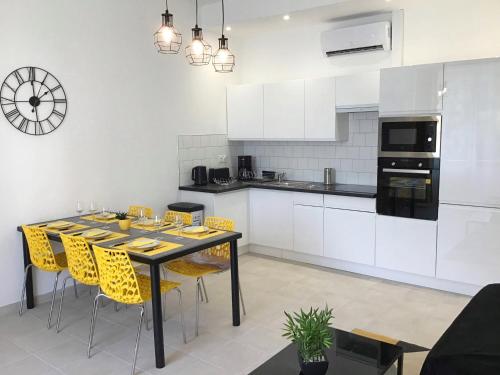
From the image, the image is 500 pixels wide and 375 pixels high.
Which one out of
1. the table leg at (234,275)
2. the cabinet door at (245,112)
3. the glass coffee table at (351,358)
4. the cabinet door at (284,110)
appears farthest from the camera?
the cabinet door at (245,112)

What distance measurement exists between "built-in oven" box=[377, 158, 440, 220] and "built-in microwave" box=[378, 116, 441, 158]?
7 cm

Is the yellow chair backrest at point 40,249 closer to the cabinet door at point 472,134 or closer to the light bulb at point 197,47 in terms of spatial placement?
the light bulb at point 197,47

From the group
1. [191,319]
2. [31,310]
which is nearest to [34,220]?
[31,310]

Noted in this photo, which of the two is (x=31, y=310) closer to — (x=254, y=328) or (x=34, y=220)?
(x=34, y=220)

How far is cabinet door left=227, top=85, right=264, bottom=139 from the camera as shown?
574 centimetres

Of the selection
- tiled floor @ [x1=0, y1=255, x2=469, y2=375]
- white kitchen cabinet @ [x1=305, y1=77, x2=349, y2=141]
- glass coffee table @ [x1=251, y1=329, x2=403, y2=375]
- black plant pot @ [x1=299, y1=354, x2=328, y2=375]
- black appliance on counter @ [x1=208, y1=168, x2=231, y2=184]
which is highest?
white kitchen cabinet @ [x1=305, y1=77, x2=349, y2=141]

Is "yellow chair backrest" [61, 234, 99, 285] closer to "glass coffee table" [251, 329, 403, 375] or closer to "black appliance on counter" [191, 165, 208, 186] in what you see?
"glass coffee table" [251, 329, 403, 375]

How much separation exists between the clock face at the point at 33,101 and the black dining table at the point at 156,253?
0.89 m

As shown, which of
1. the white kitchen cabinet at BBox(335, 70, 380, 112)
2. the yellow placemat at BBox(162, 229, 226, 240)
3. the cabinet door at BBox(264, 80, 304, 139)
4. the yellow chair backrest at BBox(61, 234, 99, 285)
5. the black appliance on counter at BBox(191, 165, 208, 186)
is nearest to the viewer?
the yellow chair backrest at BBox(61, 234, 99, 285)

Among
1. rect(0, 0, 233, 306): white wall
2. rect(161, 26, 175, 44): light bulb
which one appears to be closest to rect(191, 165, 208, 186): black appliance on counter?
rect(0, 0, 233, 306): white wall

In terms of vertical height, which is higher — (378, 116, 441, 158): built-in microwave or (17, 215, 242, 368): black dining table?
(378, 116, 441, 158): built-in microwave

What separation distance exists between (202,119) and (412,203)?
2.76 m

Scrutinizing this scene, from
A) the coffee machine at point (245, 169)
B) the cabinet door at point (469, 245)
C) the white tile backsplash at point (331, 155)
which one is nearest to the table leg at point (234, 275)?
the cabinet door at point (469, 245)

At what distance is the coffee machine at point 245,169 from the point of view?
6152mm
